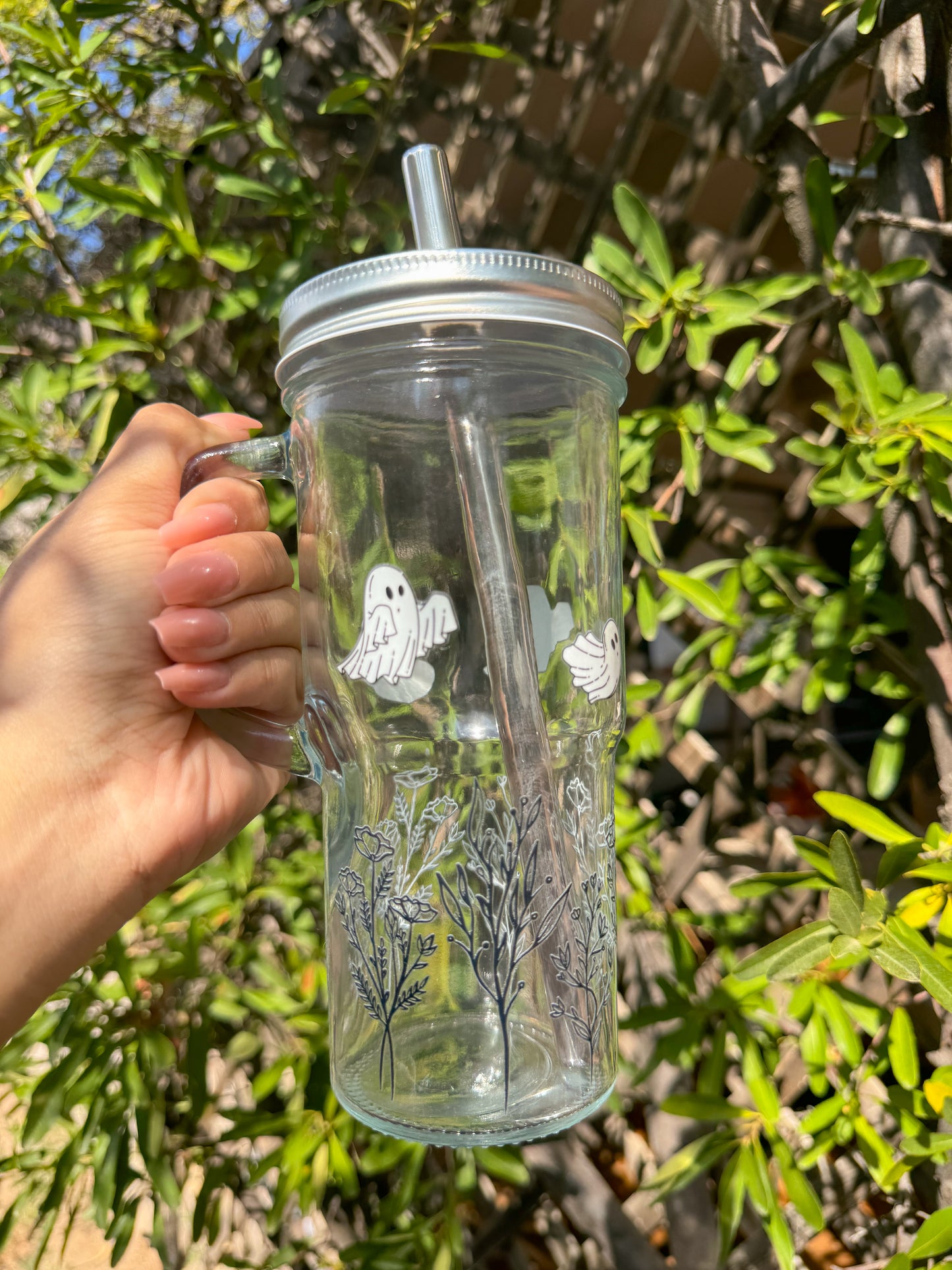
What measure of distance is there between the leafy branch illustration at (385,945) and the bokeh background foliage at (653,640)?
0.26m

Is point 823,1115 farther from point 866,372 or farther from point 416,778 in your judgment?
point 866,372

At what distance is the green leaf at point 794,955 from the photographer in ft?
2.35

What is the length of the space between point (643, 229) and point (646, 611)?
1.26 feet

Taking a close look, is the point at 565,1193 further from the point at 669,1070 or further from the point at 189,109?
the point at 189,109

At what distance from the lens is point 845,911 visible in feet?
2.27

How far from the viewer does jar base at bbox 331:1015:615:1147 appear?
597 mm

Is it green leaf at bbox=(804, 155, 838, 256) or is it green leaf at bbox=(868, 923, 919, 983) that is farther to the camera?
green leaf at bbox=(804, 155, 838, 256)

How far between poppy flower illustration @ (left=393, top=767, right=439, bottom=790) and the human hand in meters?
0.12

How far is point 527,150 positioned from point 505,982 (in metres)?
1.54

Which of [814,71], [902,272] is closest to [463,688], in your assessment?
[902,272]

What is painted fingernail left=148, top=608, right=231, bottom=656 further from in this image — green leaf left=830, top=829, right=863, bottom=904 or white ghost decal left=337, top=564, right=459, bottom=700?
green leaf left=830, top=829, right=863, bottom=904

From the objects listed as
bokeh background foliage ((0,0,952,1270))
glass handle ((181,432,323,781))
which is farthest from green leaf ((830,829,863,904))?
glass handle ((181,432,323,781))

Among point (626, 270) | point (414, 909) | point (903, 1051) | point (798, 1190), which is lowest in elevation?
point (798, 1190)

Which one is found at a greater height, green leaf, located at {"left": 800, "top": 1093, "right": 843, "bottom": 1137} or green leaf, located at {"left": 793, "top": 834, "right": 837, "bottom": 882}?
green leaf, located at {"left": 793, "top": 834, "right": 837, "bottom": 882}
